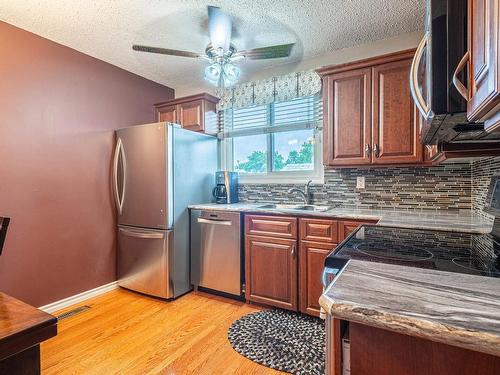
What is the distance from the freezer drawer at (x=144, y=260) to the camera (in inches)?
105

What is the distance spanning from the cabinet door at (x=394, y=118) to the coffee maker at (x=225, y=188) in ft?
4.90

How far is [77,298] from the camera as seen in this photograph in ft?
8.71

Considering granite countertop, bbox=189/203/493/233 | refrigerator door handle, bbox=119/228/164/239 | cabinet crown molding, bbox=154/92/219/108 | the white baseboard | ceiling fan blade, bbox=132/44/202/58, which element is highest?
cabinet crown molding, bbox=154/92/219/108

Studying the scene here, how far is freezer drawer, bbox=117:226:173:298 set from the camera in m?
2.67

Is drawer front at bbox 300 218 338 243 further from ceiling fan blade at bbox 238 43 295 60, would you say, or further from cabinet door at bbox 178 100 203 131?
cabinet door at bbox 178 100 203 131

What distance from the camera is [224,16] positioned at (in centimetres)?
210

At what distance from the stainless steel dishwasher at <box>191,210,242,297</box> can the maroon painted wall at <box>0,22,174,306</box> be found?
0.97 metres

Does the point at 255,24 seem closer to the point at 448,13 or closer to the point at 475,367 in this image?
the point at 448,13

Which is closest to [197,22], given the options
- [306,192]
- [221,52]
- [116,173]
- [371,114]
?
[221,52]

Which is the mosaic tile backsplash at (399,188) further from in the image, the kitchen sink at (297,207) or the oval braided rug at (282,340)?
the oval braided rug at (282,340)

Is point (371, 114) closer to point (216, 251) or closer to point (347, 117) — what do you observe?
point (347, 117)

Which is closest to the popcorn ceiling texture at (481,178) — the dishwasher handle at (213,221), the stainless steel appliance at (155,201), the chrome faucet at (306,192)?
the chrome faucet at (306,192)

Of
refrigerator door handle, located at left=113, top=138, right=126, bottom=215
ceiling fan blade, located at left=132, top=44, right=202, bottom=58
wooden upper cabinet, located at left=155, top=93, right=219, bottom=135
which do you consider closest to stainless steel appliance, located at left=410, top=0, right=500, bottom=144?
ceiling fan blade, located at left=132, top=44, right=202, bottom=58

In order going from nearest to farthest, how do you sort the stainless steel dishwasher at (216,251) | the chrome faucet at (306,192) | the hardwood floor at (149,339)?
the hardwood floor at (149,339), the stainless steel dishwasher at (216,251), the chrome faucet at (306,192)
